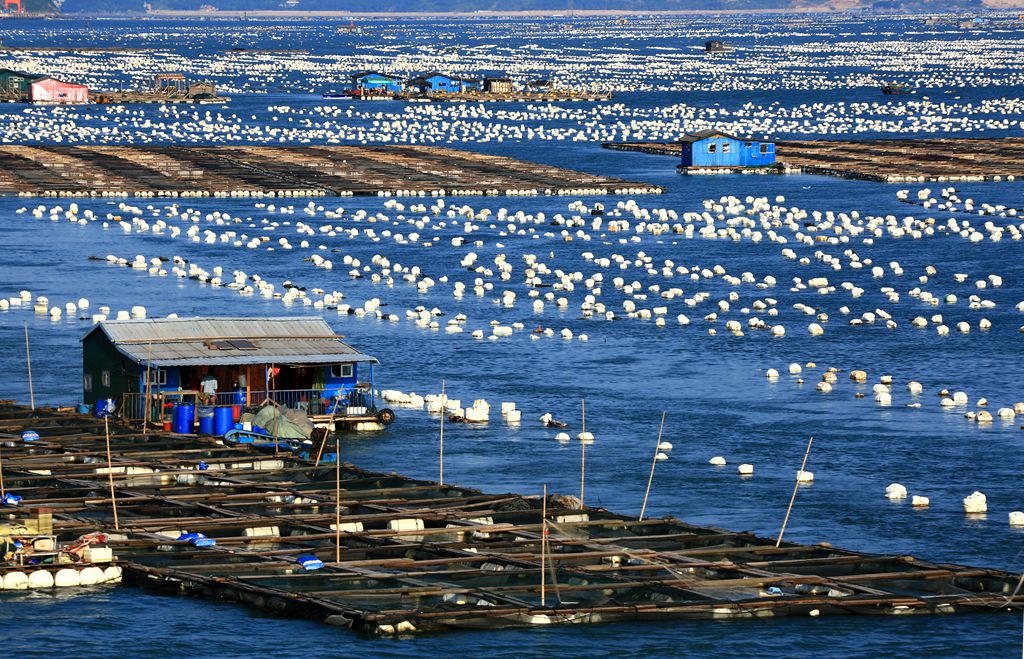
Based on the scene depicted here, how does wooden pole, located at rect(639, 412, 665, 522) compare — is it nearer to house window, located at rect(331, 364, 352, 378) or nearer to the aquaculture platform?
house window, located at rect(331, 364, 352, 378)

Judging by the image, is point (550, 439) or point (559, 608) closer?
point (559, 608)

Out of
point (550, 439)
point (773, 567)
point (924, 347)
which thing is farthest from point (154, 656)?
point (924, 347)

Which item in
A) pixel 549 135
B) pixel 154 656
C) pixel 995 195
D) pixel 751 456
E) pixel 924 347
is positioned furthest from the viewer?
pixel 549 135

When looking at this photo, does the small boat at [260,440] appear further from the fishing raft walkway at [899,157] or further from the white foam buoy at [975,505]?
the fishing raft walkway at [899,157]

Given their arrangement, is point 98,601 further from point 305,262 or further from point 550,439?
point 305,262

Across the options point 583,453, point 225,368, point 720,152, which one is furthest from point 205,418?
point 720,152


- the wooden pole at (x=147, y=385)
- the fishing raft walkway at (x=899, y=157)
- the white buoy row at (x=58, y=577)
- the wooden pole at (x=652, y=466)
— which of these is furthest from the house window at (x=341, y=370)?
the fishing raft walkway at (x=899, y=157)

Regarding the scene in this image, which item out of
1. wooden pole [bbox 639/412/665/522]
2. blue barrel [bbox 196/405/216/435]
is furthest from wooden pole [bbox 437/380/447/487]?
blue barrel [bbox 196/405/216/435]
